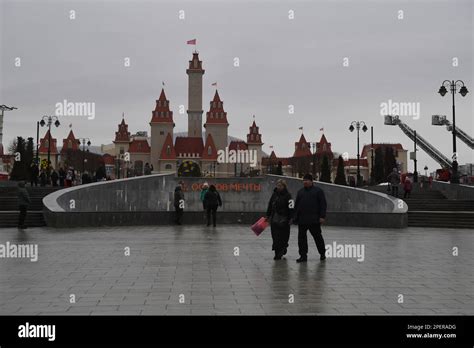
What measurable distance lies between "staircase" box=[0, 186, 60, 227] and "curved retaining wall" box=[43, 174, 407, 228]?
2.37 feet

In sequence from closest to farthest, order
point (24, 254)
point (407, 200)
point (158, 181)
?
point (24, 254), point (407, 200), point (158, 181)

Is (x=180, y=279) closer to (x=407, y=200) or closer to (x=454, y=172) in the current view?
(x=407, y=200)

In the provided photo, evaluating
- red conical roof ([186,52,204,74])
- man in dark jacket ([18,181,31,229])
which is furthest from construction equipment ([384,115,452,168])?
man in dark jacket ([18,181,31,229])

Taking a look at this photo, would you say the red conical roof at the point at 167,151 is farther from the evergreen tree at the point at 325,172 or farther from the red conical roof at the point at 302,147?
the evergreen tree at the point at 325,172

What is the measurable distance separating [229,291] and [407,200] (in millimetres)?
23317

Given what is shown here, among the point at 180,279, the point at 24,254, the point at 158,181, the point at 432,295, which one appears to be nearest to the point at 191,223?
the point at 158,181

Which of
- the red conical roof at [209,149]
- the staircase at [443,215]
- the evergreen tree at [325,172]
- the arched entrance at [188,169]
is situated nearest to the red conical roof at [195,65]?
the red conical roof at [209,149]

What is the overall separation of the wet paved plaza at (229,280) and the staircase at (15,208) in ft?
19.1

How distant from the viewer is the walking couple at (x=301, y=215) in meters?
11.7

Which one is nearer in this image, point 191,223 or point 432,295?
point 432,295

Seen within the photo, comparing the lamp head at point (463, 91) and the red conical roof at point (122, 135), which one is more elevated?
the red conical roof at point (122, 135)

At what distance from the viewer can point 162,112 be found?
379 feet
